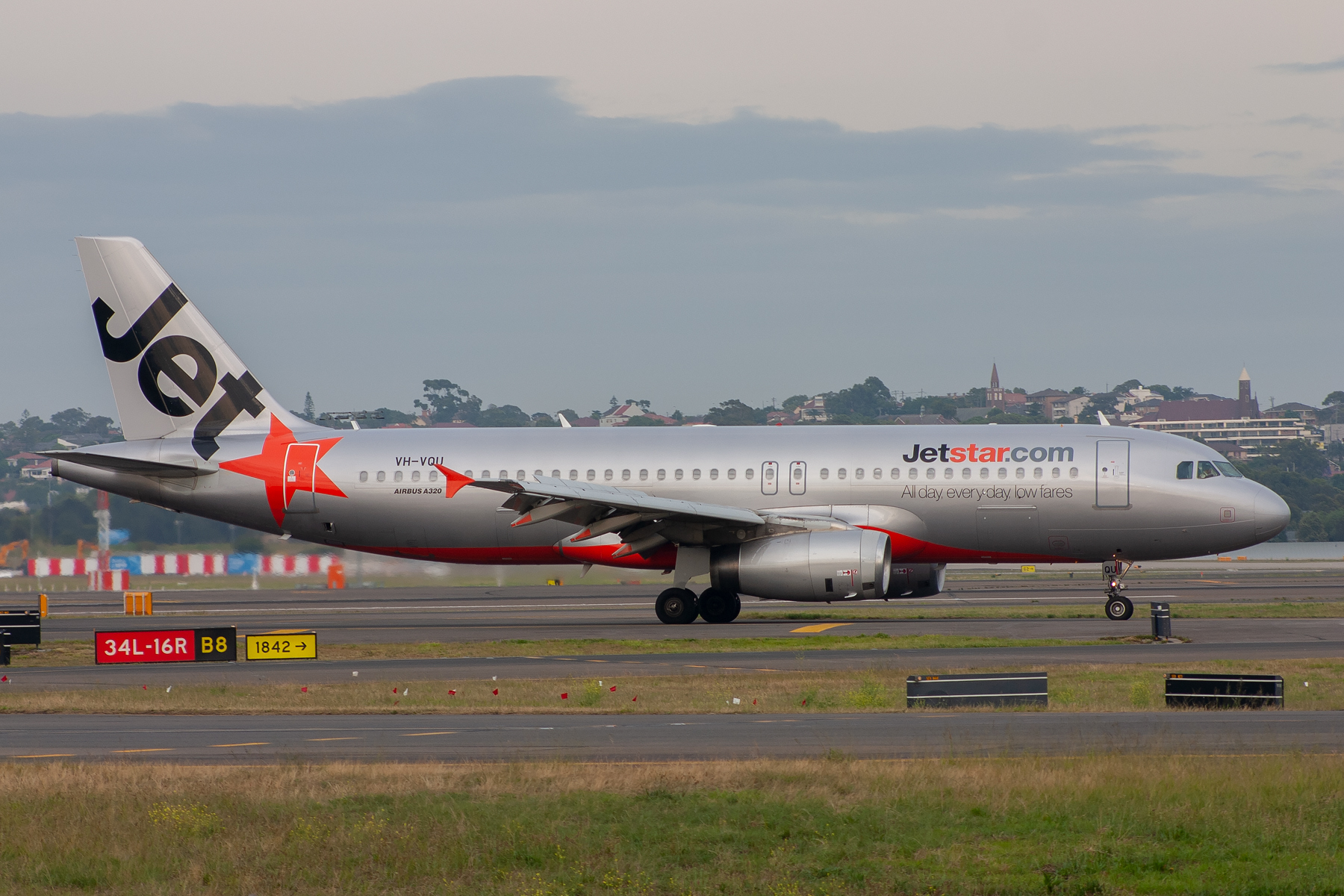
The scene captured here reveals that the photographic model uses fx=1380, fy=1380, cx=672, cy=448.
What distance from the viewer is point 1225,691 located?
20656 millimetres

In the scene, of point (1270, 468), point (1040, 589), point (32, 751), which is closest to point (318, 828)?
point (32, 751)

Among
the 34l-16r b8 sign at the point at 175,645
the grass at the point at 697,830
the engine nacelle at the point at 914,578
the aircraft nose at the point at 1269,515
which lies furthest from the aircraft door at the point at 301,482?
the aircraft nose at the point at 1269,515

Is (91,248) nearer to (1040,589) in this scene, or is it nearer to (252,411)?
(252,411)

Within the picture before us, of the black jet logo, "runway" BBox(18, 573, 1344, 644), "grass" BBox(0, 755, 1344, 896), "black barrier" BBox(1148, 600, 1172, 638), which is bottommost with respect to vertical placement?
"runway" BBox(18, 573, 1344, 644)

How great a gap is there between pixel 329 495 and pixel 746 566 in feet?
40.9

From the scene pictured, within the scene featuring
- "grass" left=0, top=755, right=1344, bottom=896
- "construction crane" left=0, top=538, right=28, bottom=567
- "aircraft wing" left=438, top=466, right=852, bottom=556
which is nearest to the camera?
"grass" left=0, top=755, right=1344, bottom=896

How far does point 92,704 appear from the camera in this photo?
2320 centimetres

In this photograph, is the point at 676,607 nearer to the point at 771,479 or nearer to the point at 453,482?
the point at 771,479

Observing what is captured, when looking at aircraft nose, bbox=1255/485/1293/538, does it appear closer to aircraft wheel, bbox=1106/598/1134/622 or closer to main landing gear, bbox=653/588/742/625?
aircraft wheel, bbox=1106/598/1134/622

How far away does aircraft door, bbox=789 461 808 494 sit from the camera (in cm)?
3700

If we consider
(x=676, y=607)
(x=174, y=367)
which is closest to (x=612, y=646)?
(x=676, y=607)

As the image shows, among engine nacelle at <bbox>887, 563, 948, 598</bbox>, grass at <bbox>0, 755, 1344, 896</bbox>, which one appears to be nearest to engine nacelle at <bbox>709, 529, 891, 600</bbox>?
engine nacelle at <bbox>887, 563, 948, 598</bbox>

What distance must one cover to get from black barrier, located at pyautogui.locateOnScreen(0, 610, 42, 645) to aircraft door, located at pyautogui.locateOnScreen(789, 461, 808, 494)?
1958 centimetres

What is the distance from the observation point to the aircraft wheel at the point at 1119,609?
36656 mm
